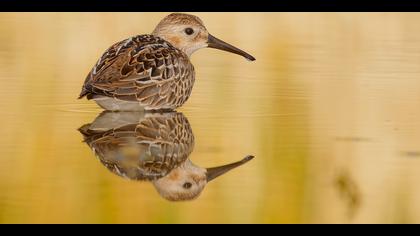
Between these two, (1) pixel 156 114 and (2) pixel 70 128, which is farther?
(1) pixel 156 114

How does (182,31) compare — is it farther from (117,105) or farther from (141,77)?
(117,105)

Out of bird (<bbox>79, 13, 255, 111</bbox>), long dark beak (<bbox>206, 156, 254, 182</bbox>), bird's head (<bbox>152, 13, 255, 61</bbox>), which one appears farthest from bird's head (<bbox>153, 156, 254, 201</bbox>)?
bird's head (<bbox>152, 13, 255, 61</bbox>)

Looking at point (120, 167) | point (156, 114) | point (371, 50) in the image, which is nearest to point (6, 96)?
point (156, 114)

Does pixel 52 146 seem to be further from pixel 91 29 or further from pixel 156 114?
pixel 91 29

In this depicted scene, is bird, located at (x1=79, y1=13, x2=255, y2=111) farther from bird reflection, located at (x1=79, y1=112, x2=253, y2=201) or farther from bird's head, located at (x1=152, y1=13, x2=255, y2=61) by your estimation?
bird's head, located at (x1=152, y1=13, x2=255, y2=61)

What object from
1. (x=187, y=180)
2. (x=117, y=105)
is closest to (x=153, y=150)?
(x=187, y=180)
